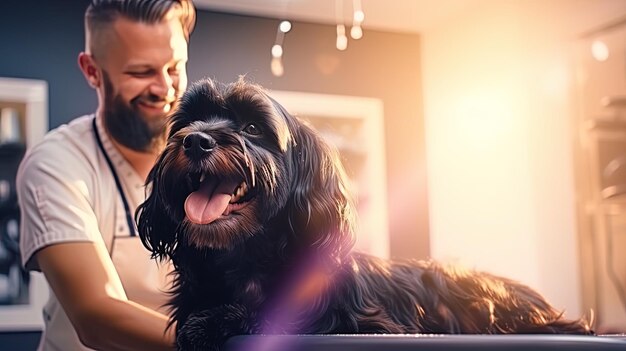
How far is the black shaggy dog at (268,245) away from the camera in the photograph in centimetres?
66

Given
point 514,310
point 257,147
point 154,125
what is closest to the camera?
point 257,147

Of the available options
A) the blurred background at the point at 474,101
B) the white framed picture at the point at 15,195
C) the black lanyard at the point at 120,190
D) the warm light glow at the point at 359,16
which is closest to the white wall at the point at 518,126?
the blurred background at the point at 474,101

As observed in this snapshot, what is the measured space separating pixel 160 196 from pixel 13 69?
2703 mm

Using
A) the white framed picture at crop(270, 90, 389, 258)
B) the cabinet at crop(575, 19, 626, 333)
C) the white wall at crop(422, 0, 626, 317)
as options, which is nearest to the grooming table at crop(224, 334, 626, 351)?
the white wall at crop(422, 0, 626, 317)

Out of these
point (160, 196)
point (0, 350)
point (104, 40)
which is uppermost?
point (104, 40)

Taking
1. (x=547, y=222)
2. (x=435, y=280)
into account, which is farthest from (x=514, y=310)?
(x=547, y=222)

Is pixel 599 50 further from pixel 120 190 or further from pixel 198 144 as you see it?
pixel 198 144

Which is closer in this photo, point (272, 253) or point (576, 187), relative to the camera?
point (272, 253)

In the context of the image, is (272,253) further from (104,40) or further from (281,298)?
(104,40)

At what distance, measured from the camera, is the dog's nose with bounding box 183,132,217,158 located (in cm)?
64

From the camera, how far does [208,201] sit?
0.66 metres

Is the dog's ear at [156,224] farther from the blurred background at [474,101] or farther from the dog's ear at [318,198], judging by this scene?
the blurred background at [474,101]

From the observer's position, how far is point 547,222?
3.14 meters

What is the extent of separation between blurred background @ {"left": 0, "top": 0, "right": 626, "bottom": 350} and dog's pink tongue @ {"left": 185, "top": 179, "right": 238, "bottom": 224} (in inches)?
85.6
